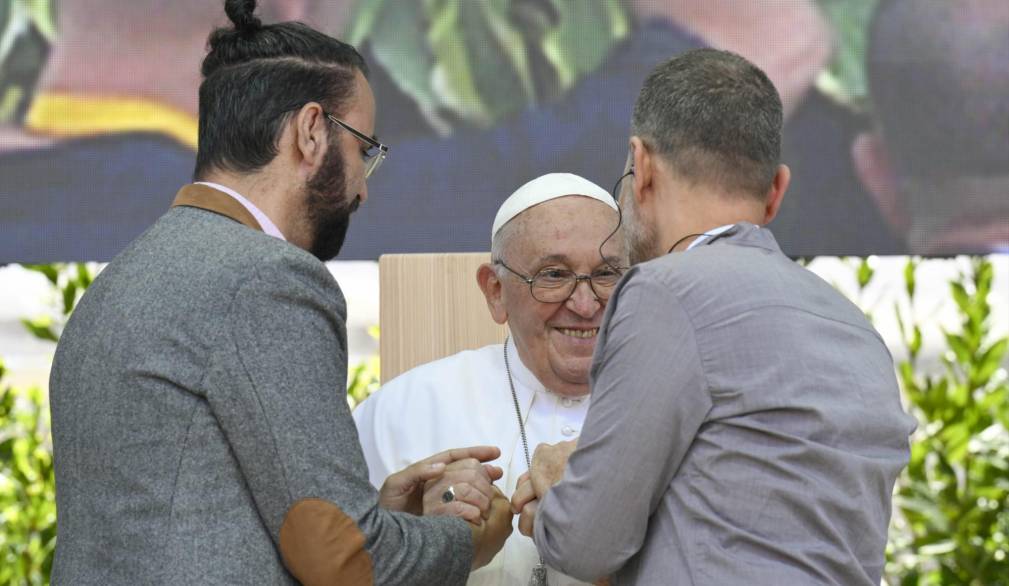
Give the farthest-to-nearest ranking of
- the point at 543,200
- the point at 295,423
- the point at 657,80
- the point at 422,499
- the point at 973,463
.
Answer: the point at 973,463
the point at 543,200
the point at 422,499
the point at 657,80
the point at 295,423

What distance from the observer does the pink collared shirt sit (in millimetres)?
2238

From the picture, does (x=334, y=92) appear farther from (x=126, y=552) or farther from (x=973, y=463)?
(x=973, y=463)

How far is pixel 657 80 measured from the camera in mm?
2154

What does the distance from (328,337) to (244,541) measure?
1.08ft

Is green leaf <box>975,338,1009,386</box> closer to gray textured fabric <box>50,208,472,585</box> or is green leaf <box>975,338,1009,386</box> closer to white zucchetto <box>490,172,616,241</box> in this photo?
white zucchetto <box>490,172,616,241</box>

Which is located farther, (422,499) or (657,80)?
(422,499)

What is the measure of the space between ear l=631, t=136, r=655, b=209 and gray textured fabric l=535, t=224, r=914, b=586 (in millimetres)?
191

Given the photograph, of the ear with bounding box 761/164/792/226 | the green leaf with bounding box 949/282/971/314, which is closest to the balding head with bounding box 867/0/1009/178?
the ear with bounding box 761/164/792/226

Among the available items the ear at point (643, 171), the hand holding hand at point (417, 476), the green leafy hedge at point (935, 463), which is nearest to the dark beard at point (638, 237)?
the ear at point (643, 171)

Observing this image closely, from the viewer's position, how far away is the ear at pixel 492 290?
3160 mm

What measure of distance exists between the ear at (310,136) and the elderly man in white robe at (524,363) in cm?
81

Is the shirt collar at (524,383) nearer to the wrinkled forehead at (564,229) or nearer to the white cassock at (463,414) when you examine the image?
the white cassock at (463,414)

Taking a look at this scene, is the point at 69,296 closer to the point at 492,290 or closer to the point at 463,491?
the point at 492,290

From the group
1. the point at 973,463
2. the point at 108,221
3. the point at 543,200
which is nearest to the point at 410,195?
the point at 543,200
